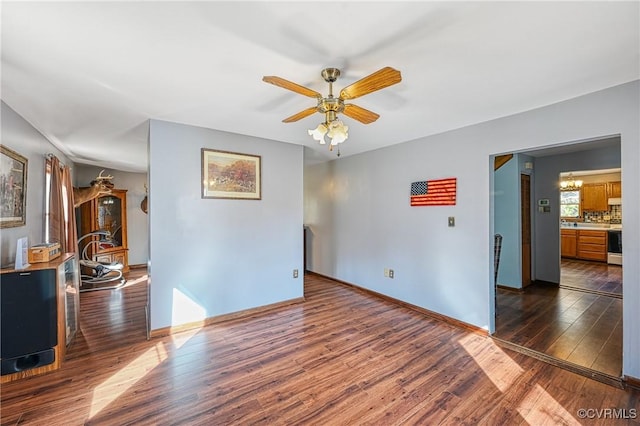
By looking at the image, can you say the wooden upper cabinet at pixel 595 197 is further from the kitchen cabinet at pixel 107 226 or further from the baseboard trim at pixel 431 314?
the kitchen cabinet at pixel 107 226

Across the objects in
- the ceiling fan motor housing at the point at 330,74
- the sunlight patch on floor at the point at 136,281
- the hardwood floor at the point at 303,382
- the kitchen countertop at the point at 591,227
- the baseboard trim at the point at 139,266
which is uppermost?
the ceiling fan motor housing at the point at 330,74

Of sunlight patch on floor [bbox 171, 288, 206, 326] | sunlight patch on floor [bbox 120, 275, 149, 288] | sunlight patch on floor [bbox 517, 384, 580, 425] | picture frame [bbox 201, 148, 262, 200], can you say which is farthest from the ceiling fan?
sunlight patch on floor [bbox 120, 275, 149, 288]

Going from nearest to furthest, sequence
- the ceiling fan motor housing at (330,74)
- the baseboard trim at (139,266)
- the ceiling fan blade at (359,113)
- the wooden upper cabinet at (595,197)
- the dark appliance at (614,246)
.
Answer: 1. the ceiling fan motor housing at (330,74)
2. the ceiling fan blade at (359,113)
3. the dark appliance at (614,246)
4. the baseboard trim at (139,266)
5. the wooden upper cabinet at (595,197)

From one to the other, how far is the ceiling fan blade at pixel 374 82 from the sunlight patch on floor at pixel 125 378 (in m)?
2.73

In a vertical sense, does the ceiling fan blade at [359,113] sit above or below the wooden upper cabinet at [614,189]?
above

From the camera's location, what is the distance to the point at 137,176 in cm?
657

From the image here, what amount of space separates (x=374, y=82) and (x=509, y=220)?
435 centimetres

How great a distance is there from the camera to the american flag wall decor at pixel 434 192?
3.45 m

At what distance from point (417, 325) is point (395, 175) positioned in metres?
2.07

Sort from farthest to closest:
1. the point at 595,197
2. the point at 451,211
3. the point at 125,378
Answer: the point at 595,197
the point at 451,211
the point at 125,378

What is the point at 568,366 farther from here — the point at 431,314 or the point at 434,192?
the point at 434,192

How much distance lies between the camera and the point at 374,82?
67.4 inches

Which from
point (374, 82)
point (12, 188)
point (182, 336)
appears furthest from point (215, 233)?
point (374, 82)

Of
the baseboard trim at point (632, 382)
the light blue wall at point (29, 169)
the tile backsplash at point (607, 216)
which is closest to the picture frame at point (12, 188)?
the light blue wall at point (29, 169)
